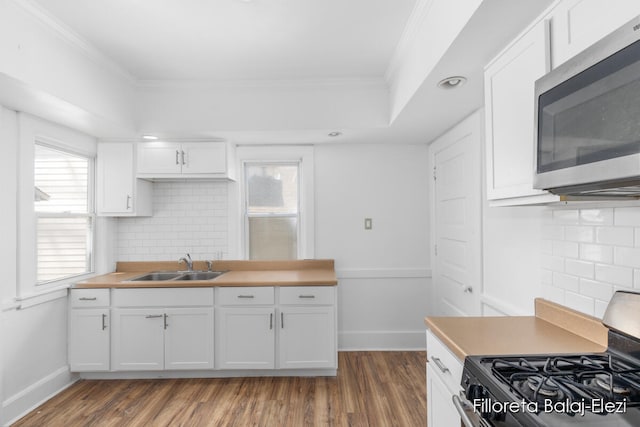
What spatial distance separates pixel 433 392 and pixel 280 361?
158 centimetres

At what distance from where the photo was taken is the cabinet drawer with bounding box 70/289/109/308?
9.41 feet


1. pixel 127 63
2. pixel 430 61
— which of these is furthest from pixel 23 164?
pixel 430 61

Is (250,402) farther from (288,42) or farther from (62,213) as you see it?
(288,42)

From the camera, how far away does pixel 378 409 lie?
2.45 metres

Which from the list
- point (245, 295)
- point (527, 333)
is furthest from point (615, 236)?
point (245, 295)

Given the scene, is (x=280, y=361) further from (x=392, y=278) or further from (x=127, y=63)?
(x=127, y=63)

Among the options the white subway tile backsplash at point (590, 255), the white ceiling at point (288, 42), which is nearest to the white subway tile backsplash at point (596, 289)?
the white subway tile backsplash at point (590, 255)

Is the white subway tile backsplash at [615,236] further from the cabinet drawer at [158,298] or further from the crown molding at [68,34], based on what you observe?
the crown molding at [68,34]

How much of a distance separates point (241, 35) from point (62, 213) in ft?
7.10

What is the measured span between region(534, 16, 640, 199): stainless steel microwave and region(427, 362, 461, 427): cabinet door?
0.95 metres

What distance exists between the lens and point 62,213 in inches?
114

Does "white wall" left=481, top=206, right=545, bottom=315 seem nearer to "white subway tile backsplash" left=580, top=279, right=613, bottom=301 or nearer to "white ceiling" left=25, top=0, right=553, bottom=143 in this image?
"white subway tile backsplash" left=580, top=279, right=613, bottom=301

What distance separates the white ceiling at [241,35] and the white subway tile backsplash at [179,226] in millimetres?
1172

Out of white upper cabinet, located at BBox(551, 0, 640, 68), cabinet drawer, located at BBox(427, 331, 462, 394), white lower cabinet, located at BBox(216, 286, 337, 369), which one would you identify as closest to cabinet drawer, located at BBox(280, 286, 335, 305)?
white lower cabinet, located at BBox(216, 286, 337, 369)
